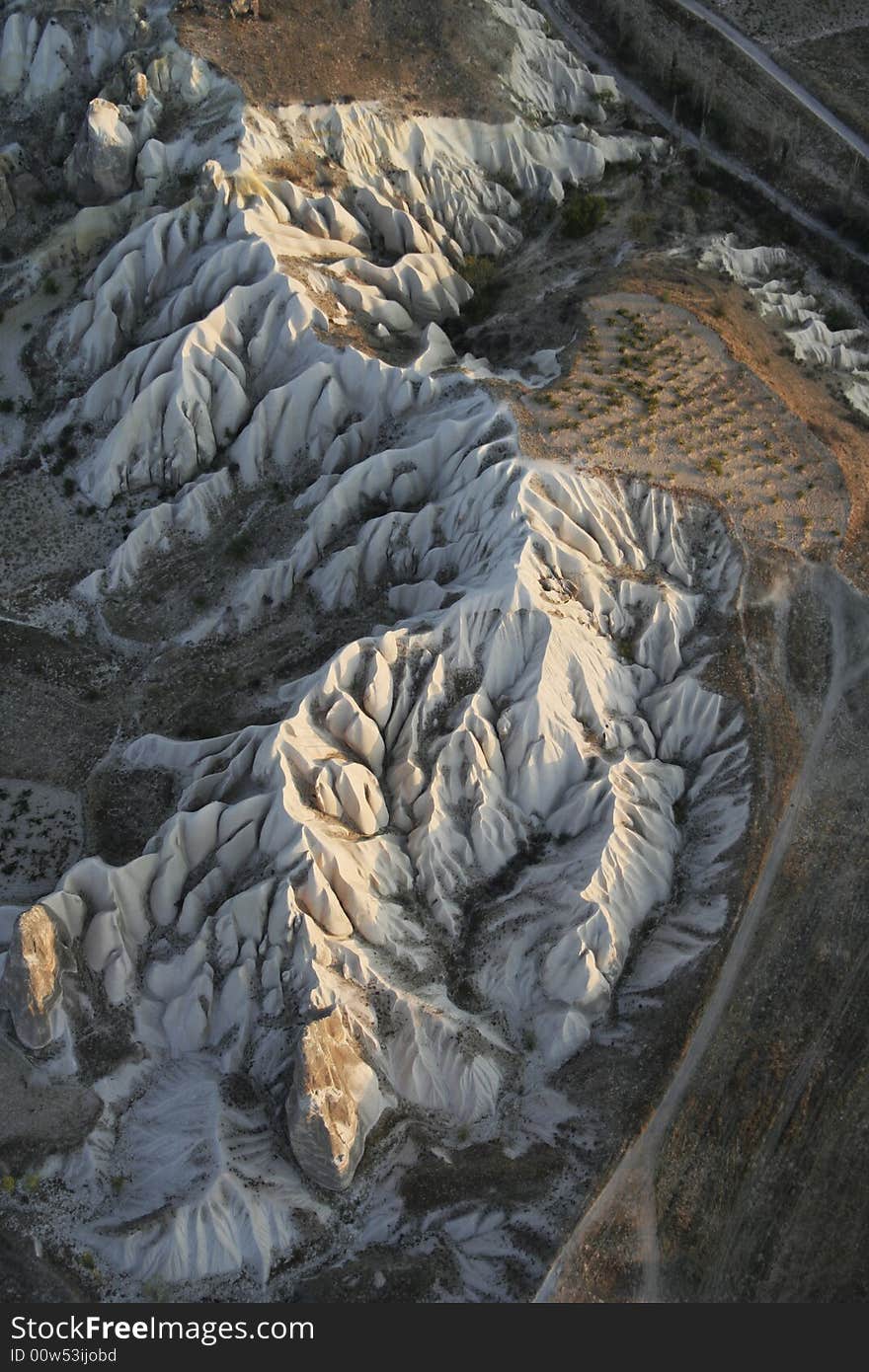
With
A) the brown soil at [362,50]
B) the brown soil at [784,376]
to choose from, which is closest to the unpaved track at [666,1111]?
the brown soil at [784,376]

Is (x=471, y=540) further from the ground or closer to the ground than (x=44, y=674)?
further from the ground

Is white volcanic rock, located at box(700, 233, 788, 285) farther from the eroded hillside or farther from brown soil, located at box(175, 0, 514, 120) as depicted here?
brown soil, located at box(175, 0, 514, 120)

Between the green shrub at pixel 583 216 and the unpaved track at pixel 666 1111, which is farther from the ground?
the green shrub at pixel 583 216

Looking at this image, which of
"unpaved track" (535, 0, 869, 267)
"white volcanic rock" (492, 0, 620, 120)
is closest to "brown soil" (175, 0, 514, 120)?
"white volcanic rock" (492, 0, 620, 120)

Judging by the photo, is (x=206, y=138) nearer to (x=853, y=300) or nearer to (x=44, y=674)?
(x=44, y=674)

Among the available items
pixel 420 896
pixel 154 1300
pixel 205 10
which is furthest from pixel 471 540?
pixel 205 10

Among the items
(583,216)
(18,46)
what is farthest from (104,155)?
(583,216)

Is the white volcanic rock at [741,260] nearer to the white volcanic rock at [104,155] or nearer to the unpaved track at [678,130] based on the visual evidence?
the unpaved track at [678,130]
